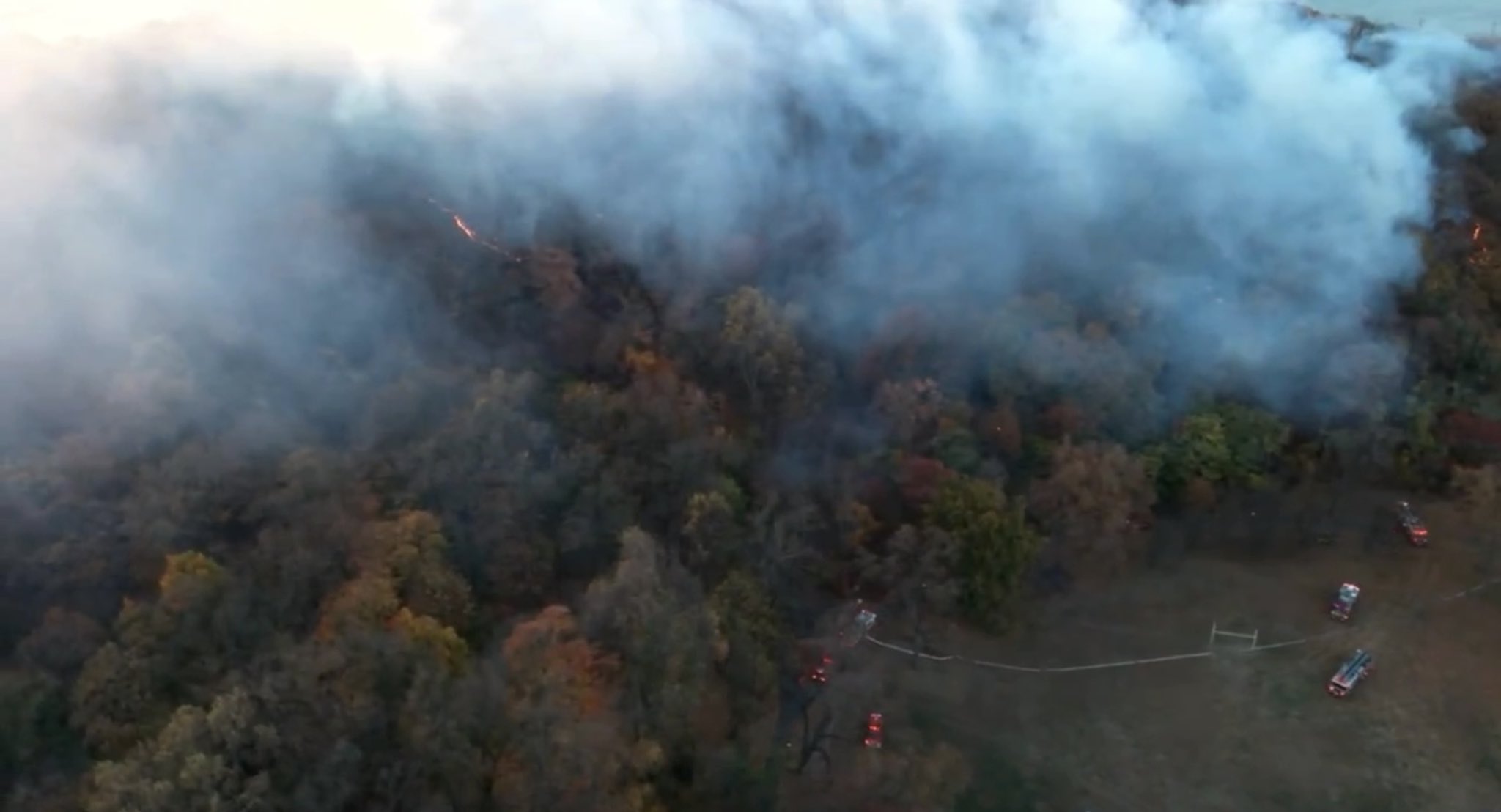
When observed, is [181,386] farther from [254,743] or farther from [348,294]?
[254,743]

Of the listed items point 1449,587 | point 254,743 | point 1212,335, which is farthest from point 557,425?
point 1449,587

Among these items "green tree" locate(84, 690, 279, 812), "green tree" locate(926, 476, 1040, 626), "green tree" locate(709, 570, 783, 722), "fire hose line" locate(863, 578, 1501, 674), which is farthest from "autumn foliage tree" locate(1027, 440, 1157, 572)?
"green tree" locate(84, 690, 279, 812)

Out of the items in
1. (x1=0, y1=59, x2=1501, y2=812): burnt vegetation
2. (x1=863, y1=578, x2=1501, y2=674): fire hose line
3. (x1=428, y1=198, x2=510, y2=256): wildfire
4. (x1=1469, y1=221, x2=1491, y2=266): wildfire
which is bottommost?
(x1=863, y1=578, x2=1501, y2=674): fire hose line

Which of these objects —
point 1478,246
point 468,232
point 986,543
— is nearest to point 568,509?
point 986,543

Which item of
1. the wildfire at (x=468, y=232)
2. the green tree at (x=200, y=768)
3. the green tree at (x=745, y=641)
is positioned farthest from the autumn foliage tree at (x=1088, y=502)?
the green tree at (x=200, y=768)

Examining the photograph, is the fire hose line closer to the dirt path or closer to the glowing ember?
the dirt path

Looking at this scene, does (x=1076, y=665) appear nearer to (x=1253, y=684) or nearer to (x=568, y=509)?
(x=1253, y=684)

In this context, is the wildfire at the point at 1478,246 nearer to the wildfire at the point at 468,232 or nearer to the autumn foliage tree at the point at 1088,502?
the autumn foliage tree at the point at 1088,502

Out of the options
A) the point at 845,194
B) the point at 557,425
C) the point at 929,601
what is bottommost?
the point at 929,601
